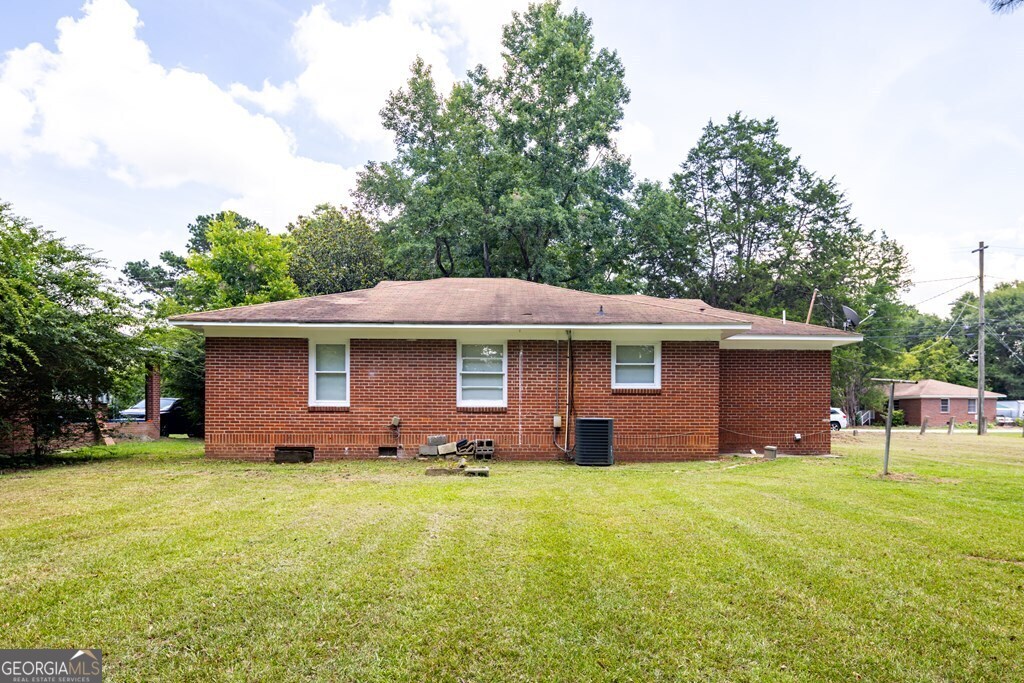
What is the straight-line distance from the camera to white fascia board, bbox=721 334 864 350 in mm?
12836

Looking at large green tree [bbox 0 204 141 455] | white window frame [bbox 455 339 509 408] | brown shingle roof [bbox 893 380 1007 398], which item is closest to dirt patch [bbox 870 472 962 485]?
white window frame [bbox 455 339 509 408]

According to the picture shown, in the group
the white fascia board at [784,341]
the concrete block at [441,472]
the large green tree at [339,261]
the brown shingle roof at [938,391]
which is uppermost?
the large green tree at [339,261]

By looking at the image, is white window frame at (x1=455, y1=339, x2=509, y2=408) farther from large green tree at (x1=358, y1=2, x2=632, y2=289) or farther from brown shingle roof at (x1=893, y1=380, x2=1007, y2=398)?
brown shingle roof at (x1=893, y1=380, x2=1007, y2=398)

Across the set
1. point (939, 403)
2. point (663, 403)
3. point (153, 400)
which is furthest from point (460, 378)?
point (939, 403)

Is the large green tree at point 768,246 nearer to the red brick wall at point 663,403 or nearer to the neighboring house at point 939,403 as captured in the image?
the neighboring house at point 939,403

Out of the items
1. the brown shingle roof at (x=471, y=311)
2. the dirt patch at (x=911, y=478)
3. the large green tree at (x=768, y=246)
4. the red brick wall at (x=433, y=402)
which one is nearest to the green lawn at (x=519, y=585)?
the dirt patch at (x=911, y=478)

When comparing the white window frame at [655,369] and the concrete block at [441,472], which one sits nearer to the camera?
the concrete block at [441,472]

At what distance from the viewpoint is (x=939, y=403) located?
40.9 meters

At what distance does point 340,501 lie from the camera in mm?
6922

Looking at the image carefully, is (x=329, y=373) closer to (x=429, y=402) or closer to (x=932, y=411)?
(x=429, y=402)

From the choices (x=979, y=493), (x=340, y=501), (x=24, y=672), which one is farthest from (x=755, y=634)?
(x=979, y=493)

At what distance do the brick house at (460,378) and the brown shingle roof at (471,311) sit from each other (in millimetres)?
69

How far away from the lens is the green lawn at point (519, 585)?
118 inches

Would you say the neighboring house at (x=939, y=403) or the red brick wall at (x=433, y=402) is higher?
the red brick wall at (x=433, y=402)
